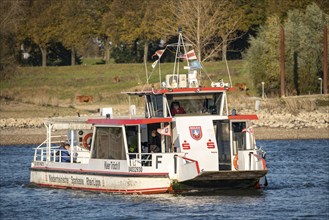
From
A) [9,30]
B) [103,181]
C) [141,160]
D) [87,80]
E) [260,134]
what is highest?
[9,30]

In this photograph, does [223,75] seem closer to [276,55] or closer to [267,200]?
[276,55]

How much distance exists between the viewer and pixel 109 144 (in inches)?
1423

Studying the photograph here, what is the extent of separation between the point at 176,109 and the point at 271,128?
1126 inches

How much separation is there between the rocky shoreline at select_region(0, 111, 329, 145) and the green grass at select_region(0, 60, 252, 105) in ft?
44.5

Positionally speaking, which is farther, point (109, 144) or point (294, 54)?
point (294, 54)

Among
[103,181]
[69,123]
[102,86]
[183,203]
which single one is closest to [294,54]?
[102,86]

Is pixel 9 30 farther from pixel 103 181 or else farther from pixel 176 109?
pixel 176 109

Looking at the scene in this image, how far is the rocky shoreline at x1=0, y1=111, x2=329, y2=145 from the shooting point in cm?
6094

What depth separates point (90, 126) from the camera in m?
37.3

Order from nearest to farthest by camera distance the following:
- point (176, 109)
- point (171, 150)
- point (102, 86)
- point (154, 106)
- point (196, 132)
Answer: point (196, 132) < point (171, 150) < point (176, 109) < point (154, 106) < point (102, 86)

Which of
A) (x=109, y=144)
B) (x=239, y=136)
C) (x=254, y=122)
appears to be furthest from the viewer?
(x=254, y=122)

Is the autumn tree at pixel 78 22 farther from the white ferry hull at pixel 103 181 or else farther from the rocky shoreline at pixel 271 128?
the white ferry hull at pixel 103 181

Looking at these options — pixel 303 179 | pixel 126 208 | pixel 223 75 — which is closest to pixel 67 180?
pixel 126 208

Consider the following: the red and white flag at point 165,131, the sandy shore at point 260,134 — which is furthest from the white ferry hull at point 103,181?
the sandy shore at point 260,134
